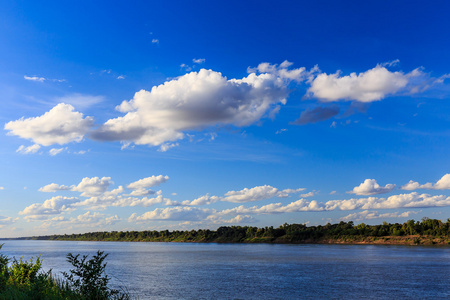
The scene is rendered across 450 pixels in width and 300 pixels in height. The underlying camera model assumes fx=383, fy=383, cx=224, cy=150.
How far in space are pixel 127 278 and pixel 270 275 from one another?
1065 inches

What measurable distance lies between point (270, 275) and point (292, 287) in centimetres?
1646

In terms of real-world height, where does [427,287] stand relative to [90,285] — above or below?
below

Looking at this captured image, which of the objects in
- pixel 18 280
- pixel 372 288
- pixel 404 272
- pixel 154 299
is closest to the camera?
pixel 18 280

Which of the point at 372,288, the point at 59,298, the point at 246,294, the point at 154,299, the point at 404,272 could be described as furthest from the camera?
the point at 404,272

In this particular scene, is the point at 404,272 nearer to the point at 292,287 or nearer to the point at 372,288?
the point at 372,288

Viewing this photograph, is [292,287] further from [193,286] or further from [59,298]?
[59,298]

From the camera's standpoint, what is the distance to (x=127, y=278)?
70.4 m

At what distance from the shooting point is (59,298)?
2484 centimetres

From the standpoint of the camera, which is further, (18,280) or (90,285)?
(18,280)

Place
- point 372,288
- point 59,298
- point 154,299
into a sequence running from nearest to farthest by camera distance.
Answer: point 59,298 < point 154,299 < point 372,288

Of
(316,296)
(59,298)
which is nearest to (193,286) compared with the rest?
(316,296)

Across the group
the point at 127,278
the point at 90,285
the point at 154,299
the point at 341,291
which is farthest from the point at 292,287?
the point at 90,285

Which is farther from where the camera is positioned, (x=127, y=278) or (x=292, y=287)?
(x=127, y=278)

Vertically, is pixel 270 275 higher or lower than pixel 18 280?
lower
